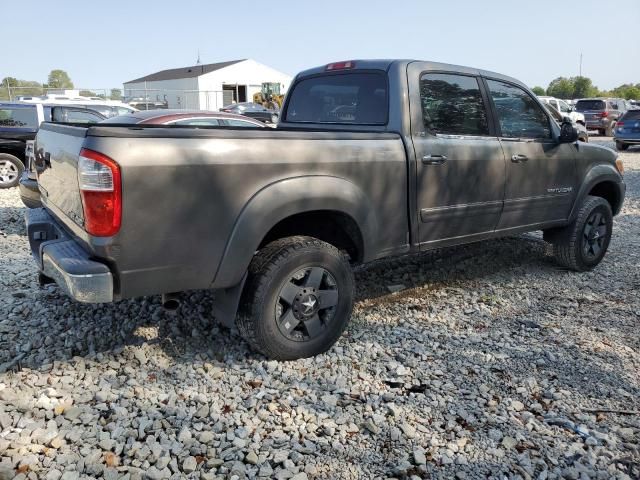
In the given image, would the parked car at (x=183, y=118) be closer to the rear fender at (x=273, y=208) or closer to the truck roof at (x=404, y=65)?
the truck roof at (x=404, y=65)

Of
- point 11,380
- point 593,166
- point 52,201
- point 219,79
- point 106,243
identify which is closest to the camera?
point 106,243

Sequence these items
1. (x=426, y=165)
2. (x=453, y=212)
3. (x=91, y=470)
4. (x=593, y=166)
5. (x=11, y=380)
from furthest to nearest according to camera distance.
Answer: (x=593, y=166)
(x=453, y=212)
(x=426, y=165)
(x=11, y=380)
(x=91, y=470)

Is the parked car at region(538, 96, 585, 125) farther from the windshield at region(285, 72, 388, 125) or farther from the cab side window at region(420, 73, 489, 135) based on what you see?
the windshield at region(285, 72, 388, 125)

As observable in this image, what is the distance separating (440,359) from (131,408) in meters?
1.91

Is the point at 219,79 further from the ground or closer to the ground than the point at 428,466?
further from the ground

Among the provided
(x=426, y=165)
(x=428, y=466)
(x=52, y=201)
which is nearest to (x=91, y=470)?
(x=428, y=466)

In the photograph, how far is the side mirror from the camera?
4.80 metres

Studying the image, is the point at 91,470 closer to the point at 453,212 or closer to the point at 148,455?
the point at 148,455

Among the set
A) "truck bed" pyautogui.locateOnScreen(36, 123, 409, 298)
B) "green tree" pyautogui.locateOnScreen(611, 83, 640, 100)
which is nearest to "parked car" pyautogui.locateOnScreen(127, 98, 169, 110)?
"truck bed" pyautogui.locateOnScreen(36, 123, 409, 298)

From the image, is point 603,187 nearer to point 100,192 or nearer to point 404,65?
point 404,65

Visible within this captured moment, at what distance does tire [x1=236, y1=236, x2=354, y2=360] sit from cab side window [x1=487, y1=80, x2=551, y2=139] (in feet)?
6.69

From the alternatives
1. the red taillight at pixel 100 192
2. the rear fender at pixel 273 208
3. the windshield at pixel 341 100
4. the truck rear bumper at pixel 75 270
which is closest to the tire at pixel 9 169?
the windshield at pixel 341 100

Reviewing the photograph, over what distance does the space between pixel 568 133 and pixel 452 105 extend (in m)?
1.35

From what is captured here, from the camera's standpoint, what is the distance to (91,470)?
243 centimetres
